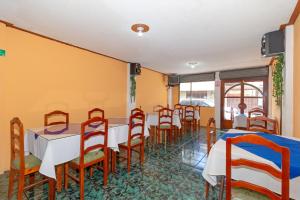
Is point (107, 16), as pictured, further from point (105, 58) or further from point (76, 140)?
point (105, 58)

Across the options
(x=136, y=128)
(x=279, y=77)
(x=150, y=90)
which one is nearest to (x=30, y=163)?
(x=136, y=128)

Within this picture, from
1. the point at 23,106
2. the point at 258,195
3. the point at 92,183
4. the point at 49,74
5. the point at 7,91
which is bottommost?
the point at 92,183

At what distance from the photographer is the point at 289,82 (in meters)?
2.42

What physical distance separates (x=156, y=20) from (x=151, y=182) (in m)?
2.43

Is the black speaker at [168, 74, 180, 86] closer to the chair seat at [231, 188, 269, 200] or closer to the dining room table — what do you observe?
the dining room table

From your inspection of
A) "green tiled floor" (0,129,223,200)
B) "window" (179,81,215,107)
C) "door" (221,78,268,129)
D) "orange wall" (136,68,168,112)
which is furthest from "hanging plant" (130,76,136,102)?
"door" (221,78,268,129)

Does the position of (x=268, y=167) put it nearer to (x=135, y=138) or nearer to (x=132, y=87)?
(x=135, y=138)

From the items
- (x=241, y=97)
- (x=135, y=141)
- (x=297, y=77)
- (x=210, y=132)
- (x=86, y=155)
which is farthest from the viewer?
(x=241, y=97)

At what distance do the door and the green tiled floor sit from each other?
11.9 feet

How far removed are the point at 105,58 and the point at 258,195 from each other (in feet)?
13.9

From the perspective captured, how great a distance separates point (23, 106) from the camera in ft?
9.02

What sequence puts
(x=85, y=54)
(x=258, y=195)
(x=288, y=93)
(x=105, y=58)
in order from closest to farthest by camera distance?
1. (x=258, y=195)
2. (x=288, y=93)
3. (x=85, y=54)
4. (x=105, y=58)

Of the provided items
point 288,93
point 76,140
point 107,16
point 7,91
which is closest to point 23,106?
point 7,91

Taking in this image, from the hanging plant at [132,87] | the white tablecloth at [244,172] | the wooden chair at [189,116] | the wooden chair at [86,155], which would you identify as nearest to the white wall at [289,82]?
the white tablecloth at [244,172]
